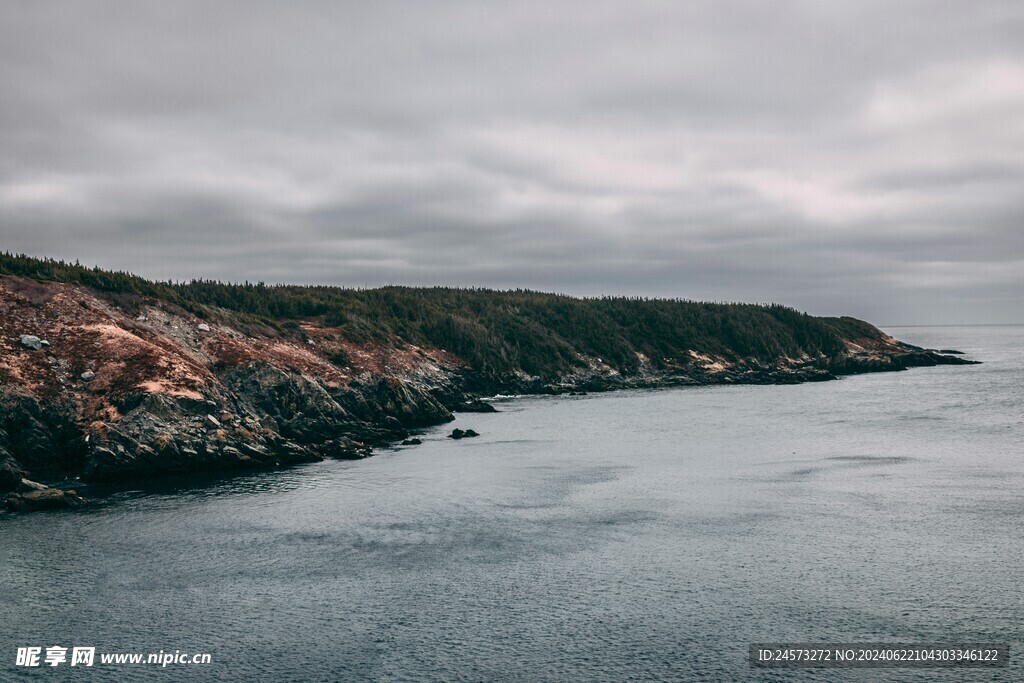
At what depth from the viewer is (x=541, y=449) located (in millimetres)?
75500

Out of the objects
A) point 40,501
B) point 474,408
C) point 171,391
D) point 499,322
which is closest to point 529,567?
point 40,501

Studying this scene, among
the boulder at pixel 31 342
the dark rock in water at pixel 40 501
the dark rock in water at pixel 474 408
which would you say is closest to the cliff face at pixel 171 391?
the boulder at pixel 31 342

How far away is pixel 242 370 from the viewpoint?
80.2 meters

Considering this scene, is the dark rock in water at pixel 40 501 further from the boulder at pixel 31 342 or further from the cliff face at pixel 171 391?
the boulder at pixel 31 342

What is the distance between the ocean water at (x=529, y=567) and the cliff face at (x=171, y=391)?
5716 mm

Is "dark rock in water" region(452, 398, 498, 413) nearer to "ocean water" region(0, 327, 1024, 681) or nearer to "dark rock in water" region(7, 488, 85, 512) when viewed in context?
"ocean water" region(0, 327, 1024, 681)

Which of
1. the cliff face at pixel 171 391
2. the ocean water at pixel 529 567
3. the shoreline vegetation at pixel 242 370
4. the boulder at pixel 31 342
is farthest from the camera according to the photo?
the boulder at pixel 31 342

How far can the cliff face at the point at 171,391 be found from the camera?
59.7m

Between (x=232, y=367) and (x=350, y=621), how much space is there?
5629 centimetres

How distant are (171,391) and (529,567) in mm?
42695

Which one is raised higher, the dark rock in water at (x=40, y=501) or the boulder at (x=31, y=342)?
the boulder at (x=31, y=342)

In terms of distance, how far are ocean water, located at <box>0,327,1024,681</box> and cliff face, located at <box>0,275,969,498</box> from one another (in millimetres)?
5716

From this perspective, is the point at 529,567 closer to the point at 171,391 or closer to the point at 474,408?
the point at 171,391

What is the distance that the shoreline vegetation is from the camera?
198 ft
